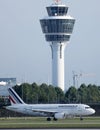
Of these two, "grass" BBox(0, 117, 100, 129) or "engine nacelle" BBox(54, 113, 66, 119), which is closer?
"grass" BBox(0, 117, 100, 129)

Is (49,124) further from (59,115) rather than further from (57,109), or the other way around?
(57,109)

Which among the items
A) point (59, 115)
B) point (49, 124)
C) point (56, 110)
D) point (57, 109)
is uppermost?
point (57, 109)

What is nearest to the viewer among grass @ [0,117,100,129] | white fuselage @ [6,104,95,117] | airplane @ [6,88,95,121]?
grass @ [0,117,100,129]

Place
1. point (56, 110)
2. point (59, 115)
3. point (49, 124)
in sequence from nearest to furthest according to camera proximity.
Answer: point (49, 124) → point (59, 115) → point (56, 110)

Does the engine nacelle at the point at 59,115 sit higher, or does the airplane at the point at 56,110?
the airplane at the point at 56,110

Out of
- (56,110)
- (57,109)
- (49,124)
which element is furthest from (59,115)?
(49,124)

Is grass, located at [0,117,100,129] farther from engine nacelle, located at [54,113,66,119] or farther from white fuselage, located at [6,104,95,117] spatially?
white fuselage, located at [6,104,95,117]

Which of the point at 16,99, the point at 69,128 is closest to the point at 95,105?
the point at 16,99

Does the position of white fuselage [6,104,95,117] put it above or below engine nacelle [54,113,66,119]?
above

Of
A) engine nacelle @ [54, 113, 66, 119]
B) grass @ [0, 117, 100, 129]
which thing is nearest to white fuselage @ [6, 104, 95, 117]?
engine nacelle @ [54, 113, 66, 119]

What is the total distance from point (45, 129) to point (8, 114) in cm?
6910

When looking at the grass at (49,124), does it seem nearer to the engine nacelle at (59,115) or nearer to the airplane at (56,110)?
the engine nacelle at (59,115)

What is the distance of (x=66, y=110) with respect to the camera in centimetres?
12612

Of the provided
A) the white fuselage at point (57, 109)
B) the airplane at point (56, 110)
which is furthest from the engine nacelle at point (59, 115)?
the white fuselage at point (57, 109)
